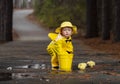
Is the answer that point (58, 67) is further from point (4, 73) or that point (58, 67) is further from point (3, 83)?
point (3, 83)

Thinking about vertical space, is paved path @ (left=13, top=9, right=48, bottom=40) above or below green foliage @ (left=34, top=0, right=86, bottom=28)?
below

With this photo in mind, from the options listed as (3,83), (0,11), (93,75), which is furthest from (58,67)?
(0,11)

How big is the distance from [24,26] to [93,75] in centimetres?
4402

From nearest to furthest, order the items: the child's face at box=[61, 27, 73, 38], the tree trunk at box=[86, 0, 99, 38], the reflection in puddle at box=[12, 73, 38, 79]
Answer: the reflection in puddle at box=[12, 73, 38, 79] < the child's face at box=[61, 27, 73, 38] < the tree trunk at box=[86, 0, 99, 38]

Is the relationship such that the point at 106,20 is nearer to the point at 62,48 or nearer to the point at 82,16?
the point at 82,16

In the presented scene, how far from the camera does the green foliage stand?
41781 millimetres

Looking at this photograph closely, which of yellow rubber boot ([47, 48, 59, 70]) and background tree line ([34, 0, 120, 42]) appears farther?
background tree line ([34, 0, 120, 42])

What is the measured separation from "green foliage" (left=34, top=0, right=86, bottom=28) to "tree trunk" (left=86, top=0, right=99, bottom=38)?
25.0 feet

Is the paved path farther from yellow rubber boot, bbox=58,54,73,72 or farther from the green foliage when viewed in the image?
yellow rubber boot, bbox=58,54,73,72

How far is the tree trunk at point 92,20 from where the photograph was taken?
31844mm

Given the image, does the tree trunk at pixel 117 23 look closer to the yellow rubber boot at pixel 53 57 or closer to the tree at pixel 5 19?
the tree at pixel 5 19

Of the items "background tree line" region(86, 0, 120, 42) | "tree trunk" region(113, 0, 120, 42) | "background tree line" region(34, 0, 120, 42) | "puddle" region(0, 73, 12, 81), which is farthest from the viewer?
"background tree line" region(34, 0, 120, 42)

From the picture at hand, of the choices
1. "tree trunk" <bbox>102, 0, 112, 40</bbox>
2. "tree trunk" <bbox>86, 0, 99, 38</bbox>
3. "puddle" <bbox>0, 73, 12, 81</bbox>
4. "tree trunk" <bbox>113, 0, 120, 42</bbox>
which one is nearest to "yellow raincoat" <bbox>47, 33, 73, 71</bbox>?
"puddle" <bbox>0, 73, 12, 81</bbox>

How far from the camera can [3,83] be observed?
791 centimetres
